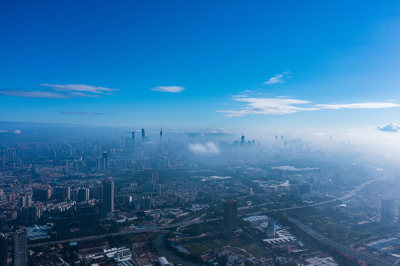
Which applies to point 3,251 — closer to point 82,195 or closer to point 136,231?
point 136,231

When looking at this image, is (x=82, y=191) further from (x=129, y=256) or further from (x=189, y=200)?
(x=129, y=256)

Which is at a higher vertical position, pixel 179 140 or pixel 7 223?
pixel 179 140

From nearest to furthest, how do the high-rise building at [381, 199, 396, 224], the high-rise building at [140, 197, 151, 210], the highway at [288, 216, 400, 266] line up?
the highway at [288, 216, 400, 266], the high-rise building at [381, 199, 396, 224], the high-rise building at [140, 197, 151, 210]

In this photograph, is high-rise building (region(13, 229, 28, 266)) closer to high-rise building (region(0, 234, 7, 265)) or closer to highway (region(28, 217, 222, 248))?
high-rise building (region(0, 234, 7, 265))

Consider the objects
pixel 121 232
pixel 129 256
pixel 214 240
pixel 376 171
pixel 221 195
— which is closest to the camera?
pixel 129 256

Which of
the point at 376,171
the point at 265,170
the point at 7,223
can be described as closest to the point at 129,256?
the point at 7,223

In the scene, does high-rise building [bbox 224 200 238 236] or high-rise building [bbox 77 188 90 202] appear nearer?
high-rise building [bbox 224 200 238 236]

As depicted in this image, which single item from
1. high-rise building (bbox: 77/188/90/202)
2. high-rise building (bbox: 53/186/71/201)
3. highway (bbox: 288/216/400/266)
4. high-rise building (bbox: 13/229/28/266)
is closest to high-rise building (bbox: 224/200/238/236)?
highway (bbox: 288/216/400/266)

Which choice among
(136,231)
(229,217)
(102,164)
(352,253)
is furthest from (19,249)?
(102,164)

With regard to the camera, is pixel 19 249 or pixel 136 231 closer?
pixel 19 249
